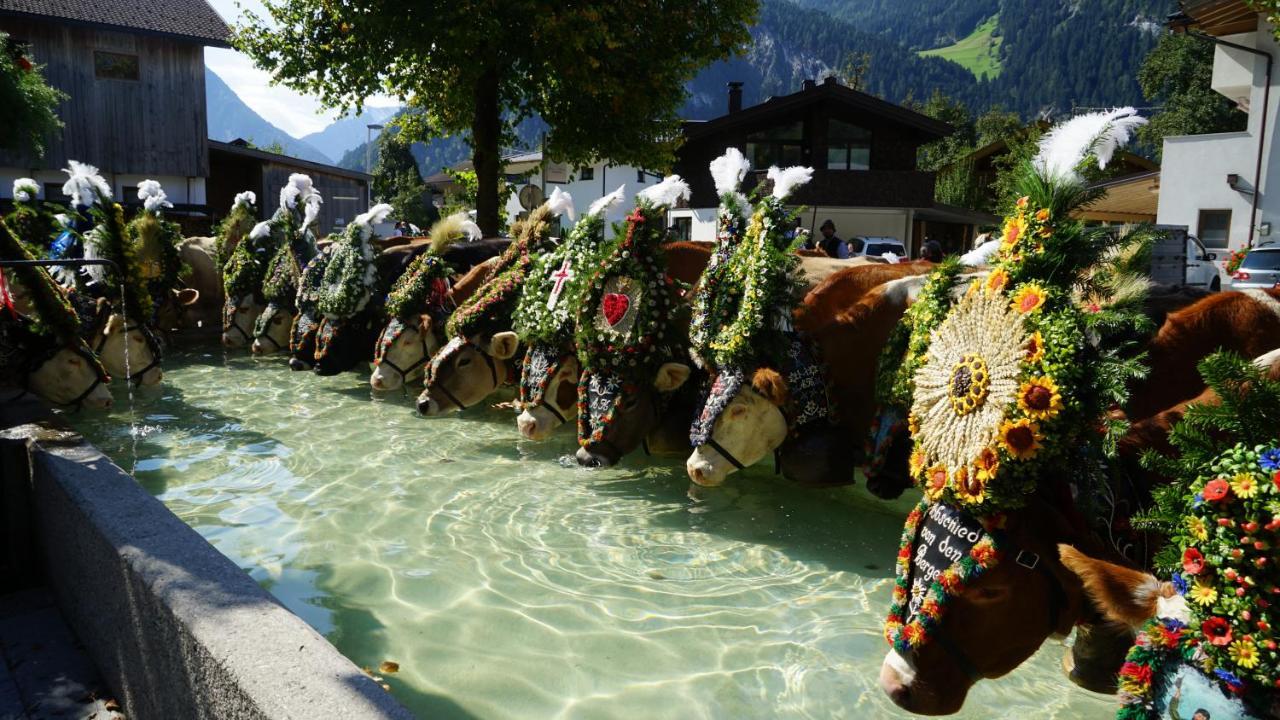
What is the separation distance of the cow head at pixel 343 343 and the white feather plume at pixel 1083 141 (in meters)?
Answer: 9.52

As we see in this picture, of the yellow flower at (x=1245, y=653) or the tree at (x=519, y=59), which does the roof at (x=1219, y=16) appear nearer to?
the tree at (x=519, y=59)

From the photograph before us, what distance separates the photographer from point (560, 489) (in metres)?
7.62

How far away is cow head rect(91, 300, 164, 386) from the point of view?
10.5 metres

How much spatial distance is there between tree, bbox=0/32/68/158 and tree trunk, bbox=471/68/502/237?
25.4ft

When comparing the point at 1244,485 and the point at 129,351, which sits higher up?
the point at 1244,485

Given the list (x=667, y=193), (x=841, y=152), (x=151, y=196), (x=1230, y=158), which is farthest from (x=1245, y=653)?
(x=841, y=152)

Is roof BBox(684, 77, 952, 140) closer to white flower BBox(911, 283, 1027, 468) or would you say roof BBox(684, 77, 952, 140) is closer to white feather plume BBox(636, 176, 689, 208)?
white feather plume BBox(636, 176, 689, 208)

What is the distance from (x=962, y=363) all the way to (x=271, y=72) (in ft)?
47.1

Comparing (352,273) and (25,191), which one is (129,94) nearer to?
(25,191)

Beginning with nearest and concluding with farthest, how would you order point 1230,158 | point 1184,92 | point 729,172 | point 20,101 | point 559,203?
point 729,172 → point 559,203 → point 20,101 → point 1230,158 → point 1184,92

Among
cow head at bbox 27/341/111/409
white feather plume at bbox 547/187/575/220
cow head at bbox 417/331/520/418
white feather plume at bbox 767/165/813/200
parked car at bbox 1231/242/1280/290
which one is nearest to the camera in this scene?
white feather plume at bbox 767/165/813/200

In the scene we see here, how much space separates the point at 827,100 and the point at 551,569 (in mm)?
31709

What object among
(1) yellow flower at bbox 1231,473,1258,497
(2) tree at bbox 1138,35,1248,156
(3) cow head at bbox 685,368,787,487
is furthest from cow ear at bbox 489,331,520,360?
(2) tree at bbox 1138,35,1248,156

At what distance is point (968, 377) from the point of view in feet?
12.4
